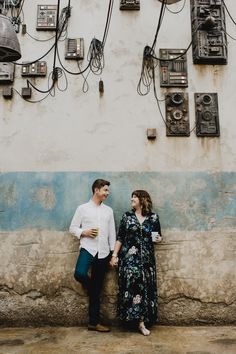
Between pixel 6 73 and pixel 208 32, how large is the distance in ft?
9.78

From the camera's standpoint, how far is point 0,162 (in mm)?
5027

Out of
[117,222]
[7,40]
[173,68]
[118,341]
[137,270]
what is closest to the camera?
[7,40]

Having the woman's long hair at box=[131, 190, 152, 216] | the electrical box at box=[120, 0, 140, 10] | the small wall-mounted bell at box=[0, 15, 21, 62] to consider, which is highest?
the electrical box at box=[120, 0, 140, 10]

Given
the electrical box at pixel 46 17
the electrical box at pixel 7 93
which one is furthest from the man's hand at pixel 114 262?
the electrical box at pixel 46 17

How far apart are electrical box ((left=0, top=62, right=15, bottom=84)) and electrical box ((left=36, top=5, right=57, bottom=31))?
0.74 meters

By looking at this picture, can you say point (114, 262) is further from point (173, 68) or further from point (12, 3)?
point (12, 3)

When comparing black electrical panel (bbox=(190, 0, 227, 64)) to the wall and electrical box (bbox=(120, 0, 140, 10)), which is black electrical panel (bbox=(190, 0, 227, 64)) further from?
electrical box (bbox=(120, 0, 140, 10))

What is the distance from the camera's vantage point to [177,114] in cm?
511

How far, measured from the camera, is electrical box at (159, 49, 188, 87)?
520 centimetres

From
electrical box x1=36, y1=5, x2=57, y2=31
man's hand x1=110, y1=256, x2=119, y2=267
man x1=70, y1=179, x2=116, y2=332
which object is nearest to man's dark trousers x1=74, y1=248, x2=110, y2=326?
man x1=70, y1=179, x2=116, y2=332

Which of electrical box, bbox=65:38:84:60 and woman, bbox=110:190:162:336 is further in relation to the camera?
electrical box, bbox=65:38:84:60

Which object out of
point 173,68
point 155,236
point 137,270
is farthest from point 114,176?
point 173,68

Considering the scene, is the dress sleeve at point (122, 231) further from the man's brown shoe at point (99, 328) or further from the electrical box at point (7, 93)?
the electrical box at point (7, 93)

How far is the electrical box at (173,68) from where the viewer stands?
5195 millimetres
